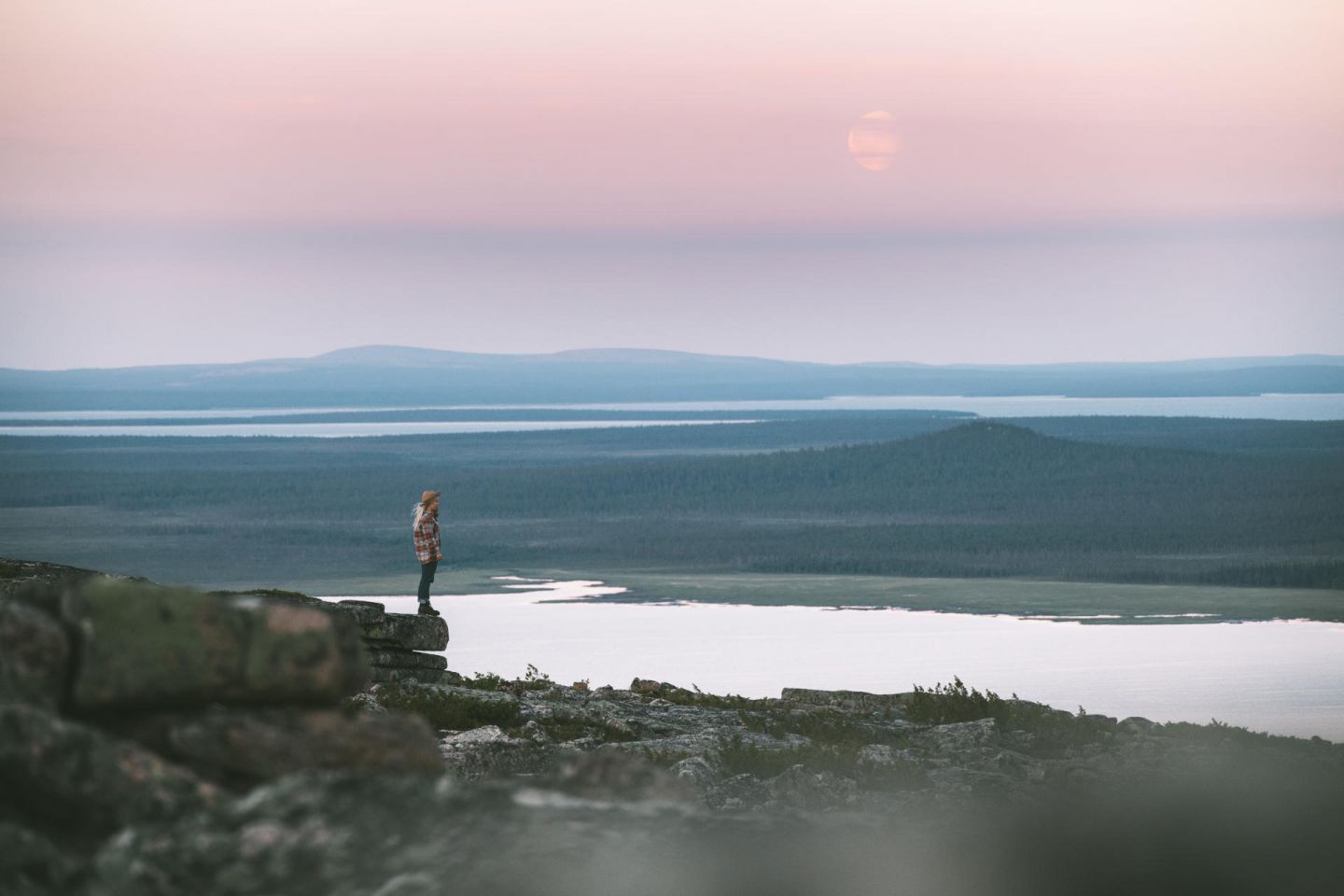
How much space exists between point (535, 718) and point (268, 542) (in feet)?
244

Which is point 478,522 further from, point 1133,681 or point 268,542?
point 1133,681

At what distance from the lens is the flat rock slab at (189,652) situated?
25.6ft

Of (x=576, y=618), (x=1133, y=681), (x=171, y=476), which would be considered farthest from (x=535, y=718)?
(x=171, y=476)

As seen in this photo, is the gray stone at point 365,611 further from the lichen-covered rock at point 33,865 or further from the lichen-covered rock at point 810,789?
the lichen-covered rock at point 33,865

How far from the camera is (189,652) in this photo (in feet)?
25.7

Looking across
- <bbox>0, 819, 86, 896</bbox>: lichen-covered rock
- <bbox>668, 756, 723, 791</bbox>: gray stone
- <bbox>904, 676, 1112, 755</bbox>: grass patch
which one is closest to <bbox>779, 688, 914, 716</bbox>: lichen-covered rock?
<bbox>904, 676, 1112, 755</bbox>: grass patch

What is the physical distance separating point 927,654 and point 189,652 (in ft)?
125

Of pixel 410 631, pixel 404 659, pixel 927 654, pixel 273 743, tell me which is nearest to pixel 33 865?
pixel 273 743

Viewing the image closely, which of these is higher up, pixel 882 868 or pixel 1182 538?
pixel 882 868

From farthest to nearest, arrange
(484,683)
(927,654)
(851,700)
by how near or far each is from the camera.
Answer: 1. (927,654)
2. (851,700)
3. (484,683)

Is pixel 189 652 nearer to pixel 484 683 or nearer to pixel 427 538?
pixel 427 538

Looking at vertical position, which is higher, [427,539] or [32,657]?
[32,657]

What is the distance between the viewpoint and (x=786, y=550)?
285ft

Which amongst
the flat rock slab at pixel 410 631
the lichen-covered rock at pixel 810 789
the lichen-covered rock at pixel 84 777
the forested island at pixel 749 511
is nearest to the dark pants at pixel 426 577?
the flat rock slab at pixel 410 631
